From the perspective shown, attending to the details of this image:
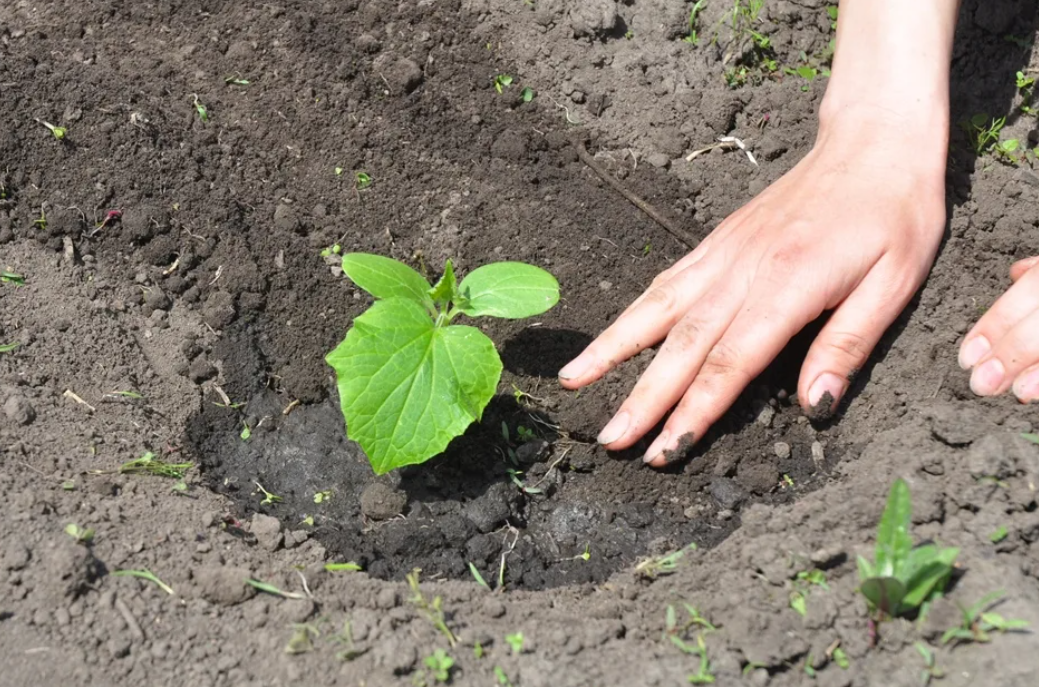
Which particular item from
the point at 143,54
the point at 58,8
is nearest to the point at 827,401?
the point at 143,54

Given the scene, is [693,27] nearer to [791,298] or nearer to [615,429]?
[791,298]

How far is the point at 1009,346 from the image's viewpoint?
8.11 feet

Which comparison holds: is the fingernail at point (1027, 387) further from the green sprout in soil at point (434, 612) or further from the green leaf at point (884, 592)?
the green sprout in soil at point (434, 612)

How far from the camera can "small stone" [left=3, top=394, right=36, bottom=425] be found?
252 cm

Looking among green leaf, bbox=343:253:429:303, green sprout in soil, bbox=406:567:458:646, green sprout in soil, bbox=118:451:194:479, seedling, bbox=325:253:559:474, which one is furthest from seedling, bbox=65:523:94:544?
green leaf, bbox=343:253:429:303

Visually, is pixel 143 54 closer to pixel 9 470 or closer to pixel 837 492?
pixel 9 470

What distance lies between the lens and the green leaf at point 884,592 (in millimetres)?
1845

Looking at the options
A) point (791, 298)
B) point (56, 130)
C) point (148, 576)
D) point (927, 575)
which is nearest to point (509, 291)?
point (791, 298)

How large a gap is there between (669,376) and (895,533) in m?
0.89

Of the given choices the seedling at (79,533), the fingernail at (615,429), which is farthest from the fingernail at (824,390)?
the seedling at (79,533)

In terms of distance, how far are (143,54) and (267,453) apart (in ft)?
5.27

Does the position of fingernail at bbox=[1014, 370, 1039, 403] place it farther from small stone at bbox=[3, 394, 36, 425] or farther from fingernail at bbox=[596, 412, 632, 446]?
small stone at bbox=[3, 394, 36, 425]

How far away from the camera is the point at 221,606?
2.12m

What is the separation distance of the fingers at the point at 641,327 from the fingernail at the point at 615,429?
16 centimetres
